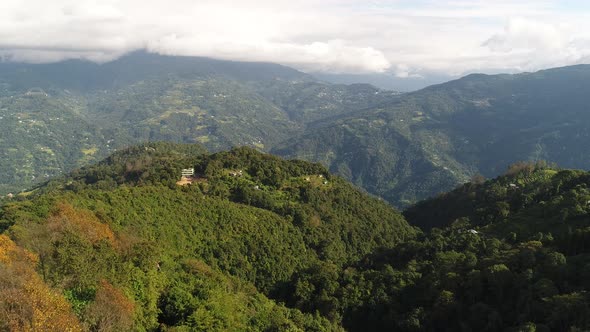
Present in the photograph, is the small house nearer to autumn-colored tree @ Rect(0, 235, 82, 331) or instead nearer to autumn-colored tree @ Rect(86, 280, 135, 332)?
autumn-colored tree @ Rect(86, 280, 135, 332)

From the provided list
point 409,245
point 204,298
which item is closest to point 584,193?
point 409,245

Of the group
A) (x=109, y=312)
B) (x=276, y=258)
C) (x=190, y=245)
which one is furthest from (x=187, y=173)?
(x=109, y=312)

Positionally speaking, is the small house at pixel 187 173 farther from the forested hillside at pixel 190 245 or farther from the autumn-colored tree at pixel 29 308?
the autumn-colored tree at pixel 29 308

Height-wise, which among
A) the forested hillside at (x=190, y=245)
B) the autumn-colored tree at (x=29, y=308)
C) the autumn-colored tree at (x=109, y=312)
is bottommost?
the forested hillside at (x=190, y=245)

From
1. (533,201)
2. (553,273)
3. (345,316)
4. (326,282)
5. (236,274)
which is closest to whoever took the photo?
(553,273)

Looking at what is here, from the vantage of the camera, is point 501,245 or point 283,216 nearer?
point 501,245

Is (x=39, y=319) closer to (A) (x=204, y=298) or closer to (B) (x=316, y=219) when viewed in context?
(A) (x=204, y=298)

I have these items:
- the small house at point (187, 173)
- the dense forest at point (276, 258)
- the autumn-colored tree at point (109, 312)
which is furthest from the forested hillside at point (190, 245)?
the small house at point (187, 173)

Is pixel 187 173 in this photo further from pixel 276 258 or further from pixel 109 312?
pixel 109 312
